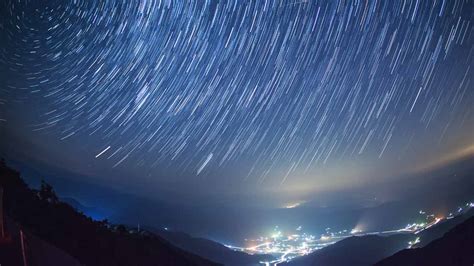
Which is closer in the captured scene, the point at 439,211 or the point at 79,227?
the point at 79,227

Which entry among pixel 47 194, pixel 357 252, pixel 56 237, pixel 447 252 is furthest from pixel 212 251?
pixel 56 237

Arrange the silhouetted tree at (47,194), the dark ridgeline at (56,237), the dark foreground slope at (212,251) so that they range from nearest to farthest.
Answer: the dark ridgeline at (56,237), the silhouetted tree at (47,194), the dark foreground slope at (212,251)

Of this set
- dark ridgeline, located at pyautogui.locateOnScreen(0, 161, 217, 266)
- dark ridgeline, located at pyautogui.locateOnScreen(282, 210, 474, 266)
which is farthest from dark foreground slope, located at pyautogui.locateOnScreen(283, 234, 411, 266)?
dark ridgeline, located at pyautogui.locateOnScreen(0, 161, 217, 266)

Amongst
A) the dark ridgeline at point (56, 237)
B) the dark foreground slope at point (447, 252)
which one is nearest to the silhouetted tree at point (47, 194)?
the dark ridgeline at point (56, 237)

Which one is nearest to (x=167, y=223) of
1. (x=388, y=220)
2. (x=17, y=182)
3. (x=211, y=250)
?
(x=211, y=250)

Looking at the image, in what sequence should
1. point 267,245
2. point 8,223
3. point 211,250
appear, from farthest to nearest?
point 267,245, point 211,250, point 8,223

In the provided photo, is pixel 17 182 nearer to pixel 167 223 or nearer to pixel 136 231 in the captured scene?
pixel 136 231

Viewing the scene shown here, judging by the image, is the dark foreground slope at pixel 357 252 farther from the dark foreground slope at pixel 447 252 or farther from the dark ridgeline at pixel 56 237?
the dark ridgeline at pixel 56 237

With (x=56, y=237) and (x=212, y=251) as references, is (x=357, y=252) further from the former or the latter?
(x=56, y=237)
